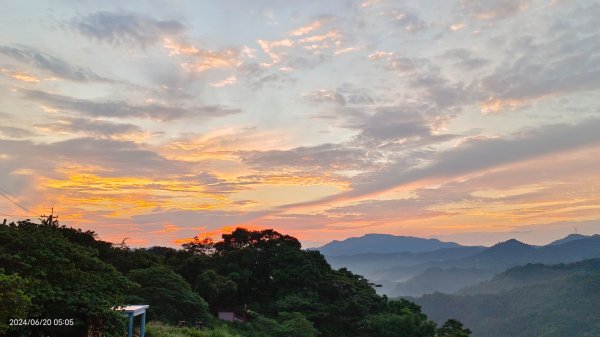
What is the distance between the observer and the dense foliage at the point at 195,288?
12.3m

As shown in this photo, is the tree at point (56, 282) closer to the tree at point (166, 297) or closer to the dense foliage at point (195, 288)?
the dense foliage at point (195, 288)

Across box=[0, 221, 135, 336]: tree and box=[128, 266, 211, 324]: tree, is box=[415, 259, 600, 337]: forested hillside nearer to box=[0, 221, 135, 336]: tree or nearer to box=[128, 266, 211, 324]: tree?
box=[128, 266, 211, 324]: tree

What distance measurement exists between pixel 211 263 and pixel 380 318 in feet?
58.6

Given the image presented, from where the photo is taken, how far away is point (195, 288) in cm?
3641

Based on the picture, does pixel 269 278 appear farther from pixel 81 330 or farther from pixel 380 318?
pixel 81 330

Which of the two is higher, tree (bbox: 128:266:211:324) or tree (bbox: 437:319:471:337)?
tree (bbox: 128:266:211:324)

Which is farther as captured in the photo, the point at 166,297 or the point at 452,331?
the point at 452,331

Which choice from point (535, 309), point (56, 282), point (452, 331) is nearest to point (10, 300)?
point (56, 282)

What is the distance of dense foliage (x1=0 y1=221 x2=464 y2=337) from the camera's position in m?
12.3

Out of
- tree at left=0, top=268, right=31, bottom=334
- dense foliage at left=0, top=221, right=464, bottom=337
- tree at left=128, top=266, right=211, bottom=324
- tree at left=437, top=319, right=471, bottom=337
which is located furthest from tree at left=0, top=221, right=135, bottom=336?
tree at left=437, top=319, right=471, bottom=337

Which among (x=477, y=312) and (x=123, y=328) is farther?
(x=477, y=312)

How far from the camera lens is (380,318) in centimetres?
4003

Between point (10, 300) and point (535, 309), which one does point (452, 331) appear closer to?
point (10, 300)

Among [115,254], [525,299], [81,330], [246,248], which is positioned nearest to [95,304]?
[81,330]
